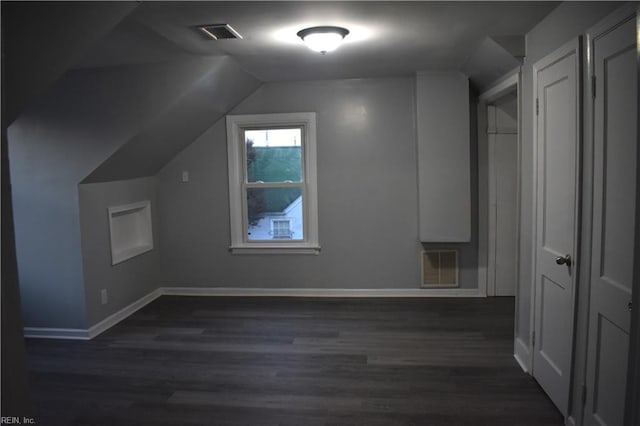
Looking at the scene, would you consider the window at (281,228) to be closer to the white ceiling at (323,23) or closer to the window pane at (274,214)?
the window pane at (274,214)

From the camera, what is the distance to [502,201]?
15.3 feet

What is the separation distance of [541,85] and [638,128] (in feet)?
3.92

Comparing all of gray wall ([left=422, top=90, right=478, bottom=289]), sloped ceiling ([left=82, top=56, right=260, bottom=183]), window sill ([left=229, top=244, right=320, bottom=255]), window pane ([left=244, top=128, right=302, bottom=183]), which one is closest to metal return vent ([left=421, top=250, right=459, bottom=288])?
gray wall ([left=422, top=90, right=478, bottom=289])

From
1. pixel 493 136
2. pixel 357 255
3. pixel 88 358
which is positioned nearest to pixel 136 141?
pixel 88 358

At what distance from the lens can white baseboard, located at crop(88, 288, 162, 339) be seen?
3.95 metres

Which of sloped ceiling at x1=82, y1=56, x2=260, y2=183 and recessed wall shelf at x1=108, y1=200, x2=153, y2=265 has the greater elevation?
sloped ceiling at x1=82, y1=56, x2=260, y2=183

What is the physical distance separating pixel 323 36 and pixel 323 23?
0.11 meters

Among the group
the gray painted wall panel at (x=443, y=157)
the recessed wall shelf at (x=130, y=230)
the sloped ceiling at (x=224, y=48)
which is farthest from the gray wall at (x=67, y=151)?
the gray painted wall panel at (x=443, y=157)

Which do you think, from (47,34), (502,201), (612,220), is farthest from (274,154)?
(612,220)

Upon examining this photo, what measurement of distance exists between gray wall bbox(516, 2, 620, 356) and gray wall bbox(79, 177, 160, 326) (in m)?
3.45

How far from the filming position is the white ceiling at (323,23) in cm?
249

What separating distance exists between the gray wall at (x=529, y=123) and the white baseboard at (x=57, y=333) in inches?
137

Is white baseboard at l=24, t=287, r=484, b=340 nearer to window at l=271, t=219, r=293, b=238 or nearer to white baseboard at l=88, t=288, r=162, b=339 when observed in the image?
white baseboard at l=88, t=288, r=162, b=339

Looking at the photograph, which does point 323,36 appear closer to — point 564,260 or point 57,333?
point 564,260
